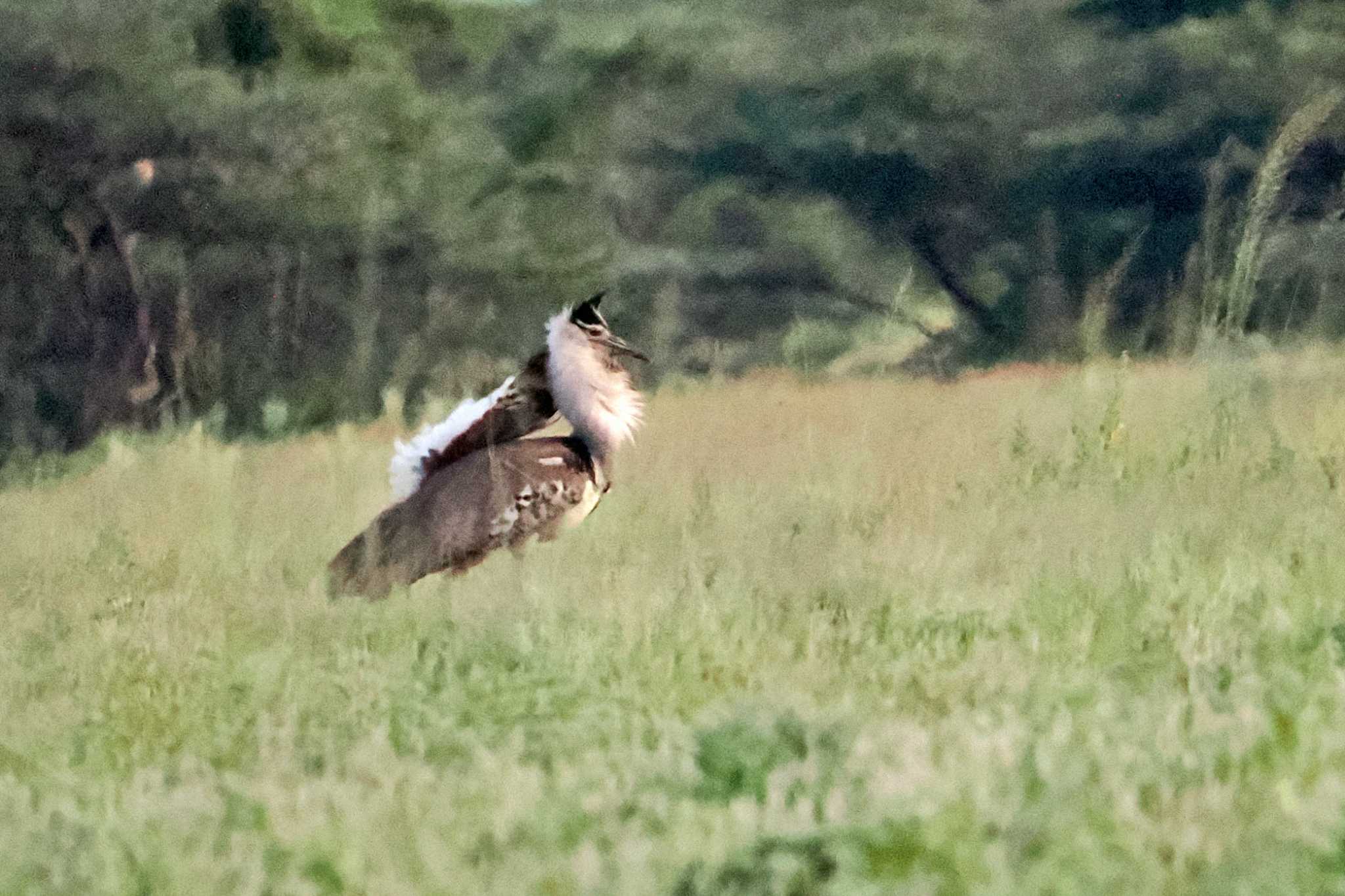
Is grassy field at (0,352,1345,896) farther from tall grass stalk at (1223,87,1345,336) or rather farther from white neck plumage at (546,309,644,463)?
tall grass stalk at (1223,87,1345,336)

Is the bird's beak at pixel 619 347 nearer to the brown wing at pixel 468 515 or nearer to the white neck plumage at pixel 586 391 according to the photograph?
the white neck plumage at pixel 586 391

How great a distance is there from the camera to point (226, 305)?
23125 millimetres

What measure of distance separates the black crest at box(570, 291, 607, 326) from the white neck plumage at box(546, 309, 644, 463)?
57 millimetres

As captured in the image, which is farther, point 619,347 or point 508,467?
point 619,347

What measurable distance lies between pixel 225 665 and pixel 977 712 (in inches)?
90.4

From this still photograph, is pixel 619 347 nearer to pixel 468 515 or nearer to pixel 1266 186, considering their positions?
pixel 468 515

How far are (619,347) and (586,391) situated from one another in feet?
1.00

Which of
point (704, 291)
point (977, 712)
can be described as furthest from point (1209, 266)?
point (704, 291)

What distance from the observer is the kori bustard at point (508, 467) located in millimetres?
7160

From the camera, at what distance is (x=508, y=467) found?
7375 millimetres

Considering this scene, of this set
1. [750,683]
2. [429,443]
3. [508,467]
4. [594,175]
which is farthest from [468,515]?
[594,175]

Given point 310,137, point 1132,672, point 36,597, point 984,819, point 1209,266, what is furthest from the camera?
point 310,137

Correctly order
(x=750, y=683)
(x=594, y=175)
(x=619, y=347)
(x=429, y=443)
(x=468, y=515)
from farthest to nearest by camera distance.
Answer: (x=594, y=175) < (x=619, y=347) < (x=429, y=443) < (x=468, y=515) < (x=750, y=683)

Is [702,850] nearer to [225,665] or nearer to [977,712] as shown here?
[977,712]
